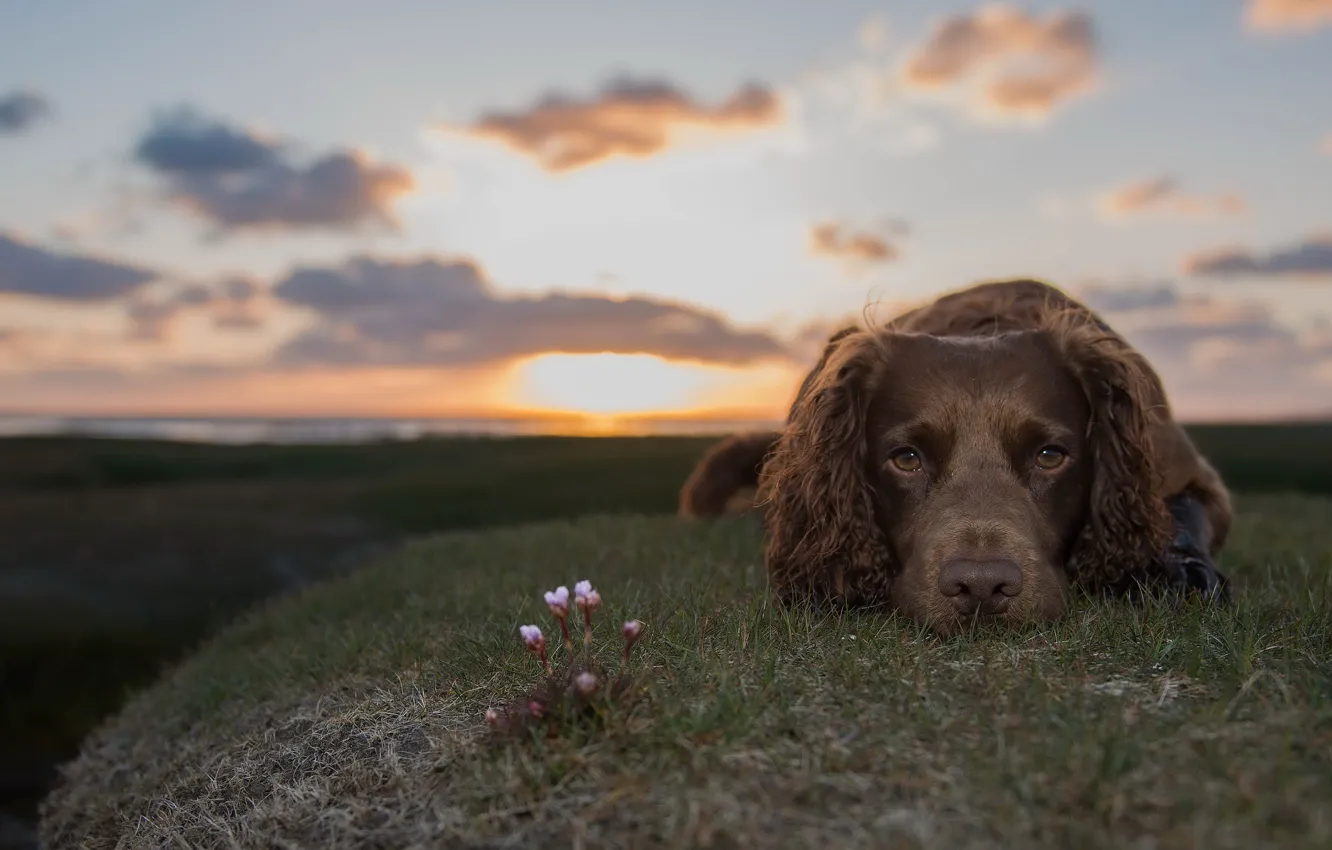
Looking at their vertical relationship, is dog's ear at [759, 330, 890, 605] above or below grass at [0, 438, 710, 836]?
above

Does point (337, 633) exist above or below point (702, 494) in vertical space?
below

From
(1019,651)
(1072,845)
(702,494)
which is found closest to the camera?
(1072,845)

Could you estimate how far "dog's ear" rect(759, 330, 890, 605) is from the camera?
5.59 metres

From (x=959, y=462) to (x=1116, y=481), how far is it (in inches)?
42.3

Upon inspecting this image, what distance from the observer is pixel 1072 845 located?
2.64 meters

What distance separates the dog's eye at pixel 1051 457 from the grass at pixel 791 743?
0.82 metres

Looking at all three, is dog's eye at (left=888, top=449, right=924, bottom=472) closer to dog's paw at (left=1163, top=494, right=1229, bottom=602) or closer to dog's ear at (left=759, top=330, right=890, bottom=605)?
dog's ear at (left=759, top=330, right=890, bottom=605)

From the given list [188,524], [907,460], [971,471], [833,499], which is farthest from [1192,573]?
[188,524]

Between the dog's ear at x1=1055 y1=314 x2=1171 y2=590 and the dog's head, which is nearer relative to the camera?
the dog's head

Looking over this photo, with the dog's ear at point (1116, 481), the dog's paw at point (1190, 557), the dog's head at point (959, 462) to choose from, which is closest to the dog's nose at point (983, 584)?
the dog's head at point (959, 462)

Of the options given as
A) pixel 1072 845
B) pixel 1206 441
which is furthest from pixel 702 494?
pixel 1206 441

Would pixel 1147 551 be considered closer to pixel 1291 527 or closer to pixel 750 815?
pixel 750 815

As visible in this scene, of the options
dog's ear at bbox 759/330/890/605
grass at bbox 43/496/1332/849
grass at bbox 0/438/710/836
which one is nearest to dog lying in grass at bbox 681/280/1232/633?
dog's ear at bbox 759/330/890/605

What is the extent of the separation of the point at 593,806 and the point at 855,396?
3329 millimetres
